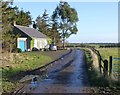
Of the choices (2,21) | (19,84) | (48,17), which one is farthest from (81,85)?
(48,17)

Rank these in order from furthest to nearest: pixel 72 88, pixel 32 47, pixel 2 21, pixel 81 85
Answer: pixel 32 47 < pixel 2 21 < pixel 81 85 < pixel 72 88

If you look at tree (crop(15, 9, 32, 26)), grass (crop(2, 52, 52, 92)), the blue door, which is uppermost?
tree (crop(15, 9, 32, 26))

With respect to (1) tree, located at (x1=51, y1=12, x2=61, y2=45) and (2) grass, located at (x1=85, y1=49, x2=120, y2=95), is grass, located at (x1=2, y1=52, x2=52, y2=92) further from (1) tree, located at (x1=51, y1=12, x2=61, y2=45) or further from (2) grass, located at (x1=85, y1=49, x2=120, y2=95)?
(1) tree, located at (x1=51, y1=12, x2=61, y2=45)

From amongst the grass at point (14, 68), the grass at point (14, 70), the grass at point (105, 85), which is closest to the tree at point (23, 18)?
the grass at point (14, 68)

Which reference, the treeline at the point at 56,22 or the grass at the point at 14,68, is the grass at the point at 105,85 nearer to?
the grass at the point at 14,68

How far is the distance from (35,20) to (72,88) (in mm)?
78236

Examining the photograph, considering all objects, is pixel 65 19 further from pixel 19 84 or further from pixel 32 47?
pixel 19 84

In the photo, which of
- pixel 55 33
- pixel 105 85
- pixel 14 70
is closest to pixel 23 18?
pixel 55 33

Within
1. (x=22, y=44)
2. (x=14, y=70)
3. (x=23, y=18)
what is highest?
(x=23, y=18)

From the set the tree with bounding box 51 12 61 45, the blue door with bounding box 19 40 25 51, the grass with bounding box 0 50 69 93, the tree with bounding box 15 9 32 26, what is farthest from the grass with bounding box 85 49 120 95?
the tree with bounding box 51 12 61 45

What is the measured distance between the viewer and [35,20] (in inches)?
3565

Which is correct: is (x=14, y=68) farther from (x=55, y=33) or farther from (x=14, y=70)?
(x=55, y=33)

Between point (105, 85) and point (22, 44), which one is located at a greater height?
point (22, 44)

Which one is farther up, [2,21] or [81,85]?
[2,21]
